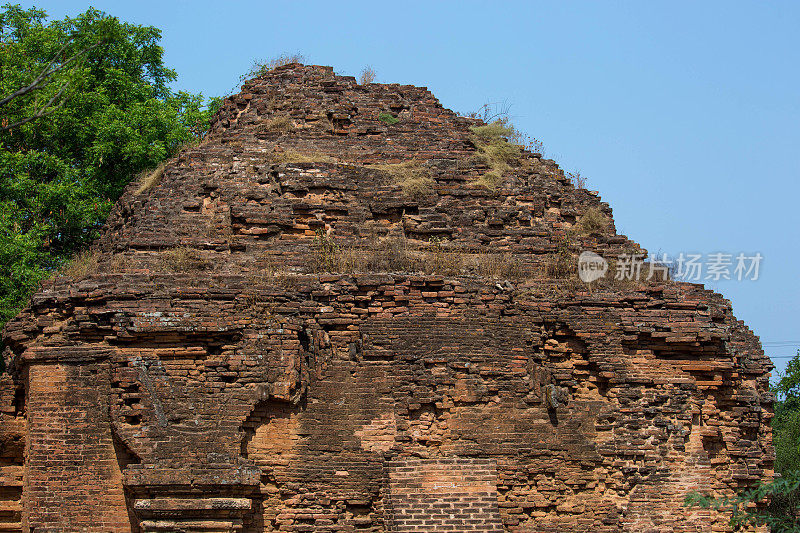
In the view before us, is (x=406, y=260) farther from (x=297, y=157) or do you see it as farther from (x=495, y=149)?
(x=495, y=149)

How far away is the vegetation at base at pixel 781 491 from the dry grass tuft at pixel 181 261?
668 cm

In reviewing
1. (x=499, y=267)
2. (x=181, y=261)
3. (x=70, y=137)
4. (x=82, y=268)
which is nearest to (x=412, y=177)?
(x=499, y=267)

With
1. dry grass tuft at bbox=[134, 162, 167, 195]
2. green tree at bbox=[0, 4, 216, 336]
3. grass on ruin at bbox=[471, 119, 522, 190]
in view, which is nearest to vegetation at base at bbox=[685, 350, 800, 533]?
grass on ruin at bbox=[471, 119, 522, 190]

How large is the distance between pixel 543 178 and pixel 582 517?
5.76 meters

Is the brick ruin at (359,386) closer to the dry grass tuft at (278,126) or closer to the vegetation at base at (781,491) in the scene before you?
the vegetation at base at (781,491)

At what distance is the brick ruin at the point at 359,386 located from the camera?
34.8ft

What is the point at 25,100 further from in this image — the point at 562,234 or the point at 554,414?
the point at 554,414

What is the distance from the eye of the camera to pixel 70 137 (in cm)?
2209

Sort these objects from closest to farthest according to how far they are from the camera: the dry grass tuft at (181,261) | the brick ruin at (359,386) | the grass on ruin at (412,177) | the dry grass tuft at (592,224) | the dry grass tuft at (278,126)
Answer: the brick ruin at (359,386)
the dry grass tuft at (181,261)
the grass on ruin at (412,177)
the dry grass tuft at (592,224)
the dry grass tuft at (278,126)

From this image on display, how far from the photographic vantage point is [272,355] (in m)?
11.0

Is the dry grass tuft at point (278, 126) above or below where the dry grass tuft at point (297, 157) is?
above

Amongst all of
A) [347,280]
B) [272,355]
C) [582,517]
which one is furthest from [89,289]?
[582,517]

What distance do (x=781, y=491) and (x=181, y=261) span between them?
772 cm

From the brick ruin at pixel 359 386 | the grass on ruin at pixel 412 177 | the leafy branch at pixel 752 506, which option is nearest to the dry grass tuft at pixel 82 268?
the brick ruin at pixel 359 386
